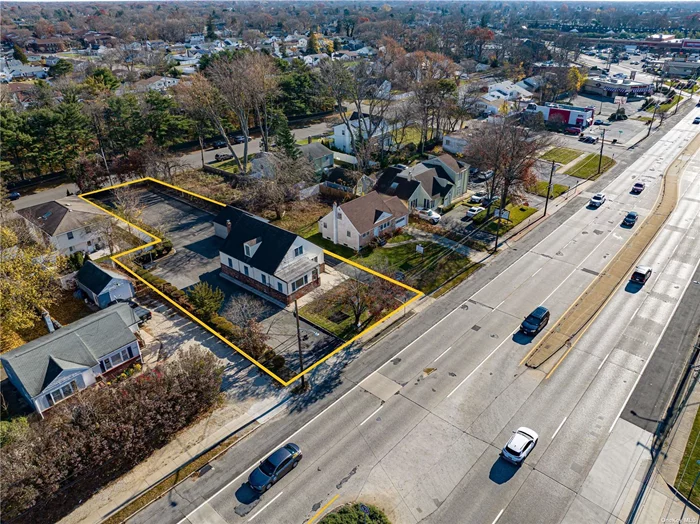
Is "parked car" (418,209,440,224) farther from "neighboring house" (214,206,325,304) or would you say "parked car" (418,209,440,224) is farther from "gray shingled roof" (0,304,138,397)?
"gray shingled roof" (0,304,138,397)

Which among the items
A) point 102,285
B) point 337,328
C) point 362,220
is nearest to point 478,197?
point 362,220

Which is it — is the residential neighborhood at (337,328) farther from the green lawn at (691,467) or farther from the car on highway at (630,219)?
the car on highway at (630,219)

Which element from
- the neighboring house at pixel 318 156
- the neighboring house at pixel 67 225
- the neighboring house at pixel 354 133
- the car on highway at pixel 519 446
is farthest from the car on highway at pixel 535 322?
the neighboring house at pixel 354 133

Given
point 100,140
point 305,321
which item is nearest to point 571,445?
point 305,321

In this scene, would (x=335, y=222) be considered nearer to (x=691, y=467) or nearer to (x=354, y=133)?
(x=354, y=133)

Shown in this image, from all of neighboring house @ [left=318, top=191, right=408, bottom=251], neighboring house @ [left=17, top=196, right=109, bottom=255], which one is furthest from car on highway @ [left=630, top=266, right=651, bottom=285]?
neighboring house @ [left=17, top=196, right=109, bottom=255]

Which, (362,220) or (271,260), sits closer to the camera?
(271,260)
